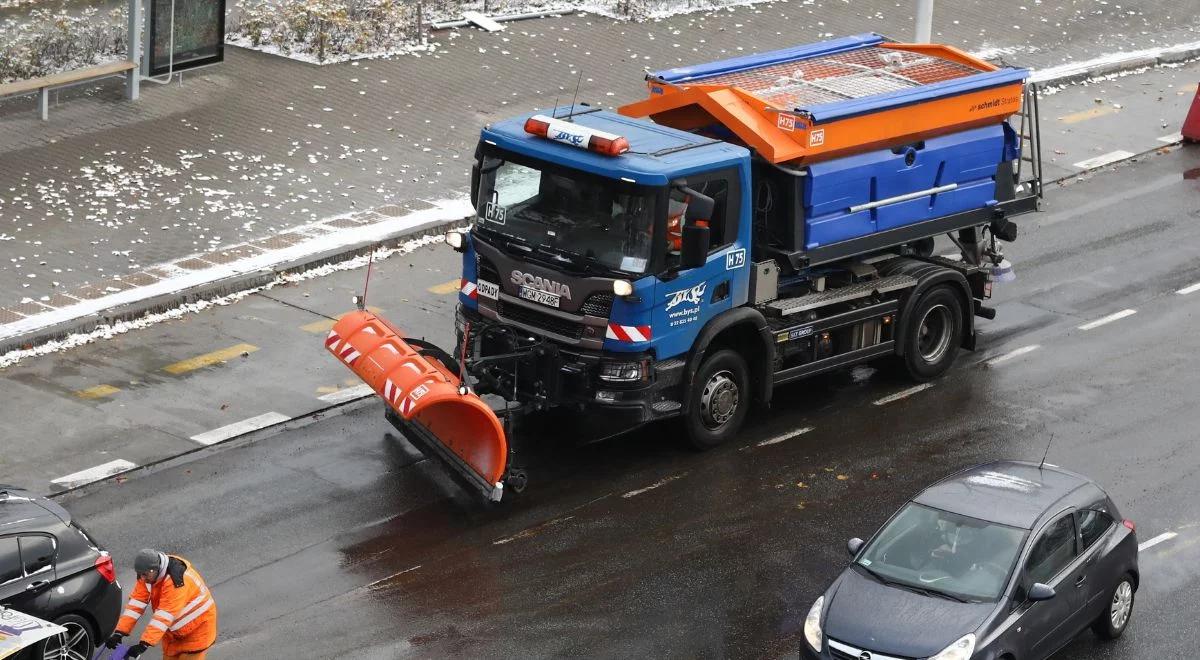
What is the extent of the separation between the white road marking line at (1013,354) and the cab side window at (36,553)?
9.82 m

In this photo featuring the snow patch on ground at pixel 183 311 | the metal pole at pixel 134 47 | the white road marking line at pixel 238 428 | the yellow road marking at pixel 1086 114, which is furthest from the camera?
the yellow road marking at pixel 1086 114

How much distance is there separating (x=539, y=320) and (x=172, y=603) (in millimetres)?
4722

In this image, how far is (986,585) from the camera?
35.6 feet

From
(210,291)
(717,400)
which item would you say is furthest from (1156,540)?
(210,291)

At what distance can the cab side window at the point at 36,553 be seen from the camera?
10641 millimetres

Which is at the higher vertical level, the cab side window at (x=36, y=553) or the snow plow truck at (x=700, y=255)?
the snow plow truck at (x=700, y=255)

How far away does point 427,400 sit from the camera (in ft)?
42.7

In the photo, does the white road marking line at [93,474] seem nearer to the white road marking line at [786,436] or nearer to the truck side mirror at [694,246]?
the truck side mirror at [694,246]

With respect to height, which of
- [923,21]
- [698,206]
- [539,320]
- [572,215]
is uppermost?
[923,21]

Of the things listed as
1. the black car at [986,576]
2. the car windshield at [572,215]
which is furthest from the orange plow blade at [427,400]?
the black car at [986,576]

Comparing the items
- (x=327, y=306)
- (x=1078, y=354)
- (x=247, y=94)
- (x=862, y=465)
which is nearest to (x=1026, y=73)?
(x=1078, y=354)

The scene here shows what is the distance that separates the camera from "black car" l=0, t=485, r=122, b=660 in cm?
1054

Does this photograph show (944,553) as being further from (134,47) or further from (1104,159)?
(134,47)

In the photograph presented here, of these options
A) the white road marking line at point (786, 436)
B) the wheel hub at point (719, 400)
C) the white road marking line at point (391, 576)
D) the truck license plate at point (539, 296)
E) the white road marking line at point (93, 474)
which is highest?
the truck license plate at point (539, 296)
